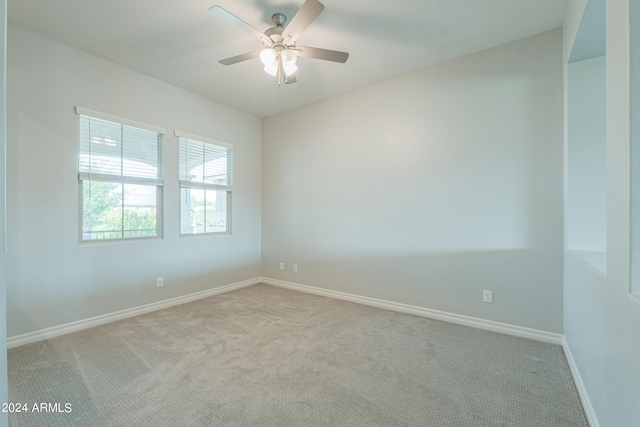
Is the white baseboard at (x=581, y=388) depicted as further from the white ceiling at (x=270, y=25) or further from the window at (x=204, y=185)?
the window at (x=204, y=185)

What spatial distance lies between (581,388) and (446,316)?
4.09ft

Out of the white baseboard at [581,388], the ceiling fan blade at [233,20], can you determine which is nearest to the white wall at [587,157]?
the white baseboard at [581,388]

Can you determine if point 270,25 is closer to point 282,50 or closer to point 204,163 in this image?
point 282,50

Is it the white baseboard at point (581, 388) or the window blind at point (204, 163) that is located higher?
the window blind at point (204, 163)

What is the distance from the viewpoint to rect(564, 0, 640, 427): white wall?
104 cm

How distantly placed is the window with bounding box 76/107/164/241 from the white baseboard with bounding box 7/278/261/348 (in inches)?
31.7

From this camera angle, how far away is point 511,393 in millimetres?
1752

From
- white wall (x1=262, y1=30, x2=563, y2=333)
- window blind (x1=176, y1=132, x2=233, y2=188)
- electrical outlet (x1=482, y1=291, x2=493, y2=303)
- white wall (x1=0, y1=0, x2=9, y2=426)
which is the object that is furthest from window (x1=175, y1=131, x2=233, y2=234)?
electrical outlet (x1=482, y1=291, x2=493, y2=303)

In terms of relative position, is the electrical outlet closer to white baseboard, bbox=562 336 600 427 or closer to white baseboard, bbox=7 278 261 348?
white baseboard, bbox=562 336 600 427

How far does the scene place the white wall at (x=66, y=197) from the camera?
2388mm

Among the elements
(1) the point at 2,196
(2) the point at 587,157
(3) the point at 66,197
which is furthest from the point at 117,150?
(2) the point at 587,157

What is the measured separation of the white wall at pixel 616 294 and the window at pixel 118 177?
383cm

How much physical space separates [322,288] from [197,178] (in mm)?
2286

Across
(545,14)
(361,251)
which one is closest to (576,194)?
(545,14)
